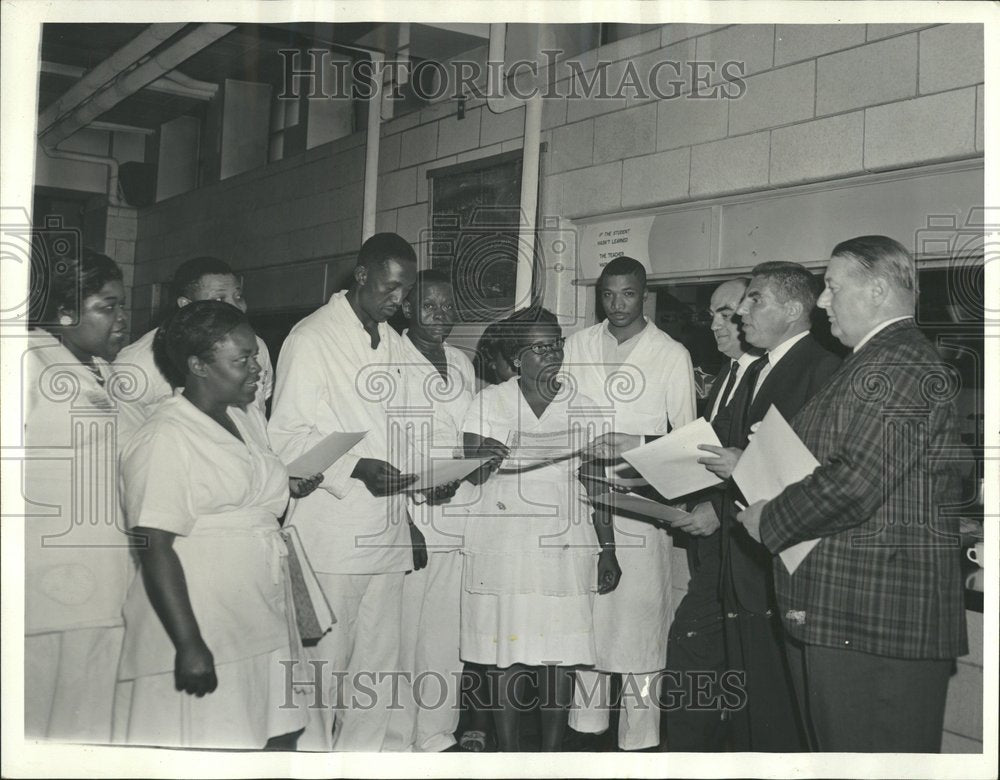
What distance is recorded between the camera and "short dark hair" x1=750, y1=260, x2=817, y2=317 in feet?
8.11

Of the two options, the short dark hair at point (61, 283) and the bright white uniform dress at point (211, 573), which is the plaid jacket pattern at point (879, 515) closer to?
the bright white uniform dress at point (211, 573)

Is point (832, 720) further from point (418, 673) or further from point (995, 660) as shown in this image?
point (418, 673)

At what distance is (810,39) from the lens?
2.57 meters

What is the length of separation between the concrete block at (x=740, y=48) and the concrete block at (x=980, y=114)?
61 centimetres

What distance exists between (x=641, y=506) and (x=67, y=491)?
5.45 feet

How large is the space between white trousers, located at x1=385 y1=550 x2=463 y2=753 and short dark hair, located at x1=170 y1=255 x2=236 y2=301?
1155 mm

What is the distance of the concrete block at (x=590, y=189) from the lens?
3.00 metres

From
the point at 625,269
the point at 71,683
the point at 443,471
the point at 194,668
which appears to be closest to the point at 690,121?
the point at 625,269

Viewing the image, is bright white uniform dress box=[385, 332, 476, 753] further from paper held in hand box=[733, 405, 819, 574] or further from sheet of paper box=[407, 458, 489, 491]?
paper held in hand box=[733, 405, 819, 574]

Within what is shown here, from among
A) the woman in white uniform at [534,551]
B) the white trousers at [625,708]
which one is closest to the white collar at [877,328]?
the woman in white uniform at [534,551]

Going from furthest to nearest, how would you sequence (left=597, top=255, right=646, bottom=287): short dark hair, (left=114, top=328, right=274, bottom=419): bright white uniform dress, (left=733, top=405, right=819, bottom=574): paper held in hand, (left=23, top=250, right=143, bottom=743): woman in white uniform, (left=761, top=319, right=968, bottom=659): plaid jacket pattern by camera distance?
1. (left=597, top=255, right=646, bottom=287): short dark hair
2. (left=114, top=328, right=274, bottom=419): bright white uniform dress
3. (left=23, top=250, right=143, bottom=743): woman in white uniform
4. (left=733, top=405, right=819, bottom=574): paper held in hand
5. (left=761, top=319, right=968, bottom=659): plaid jacket pattern

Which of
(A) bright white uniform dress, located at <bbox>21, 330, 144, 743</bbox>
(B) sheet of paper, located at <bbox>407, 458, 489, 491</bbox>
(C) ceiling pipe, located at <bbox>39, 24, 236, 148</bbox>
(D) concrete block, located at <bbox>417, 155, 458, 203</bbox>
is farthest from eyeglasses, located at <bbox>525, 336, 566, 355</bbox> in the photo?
(C) ceiling pipe, located at <bbox>39, 24, 236, 148</bbox>

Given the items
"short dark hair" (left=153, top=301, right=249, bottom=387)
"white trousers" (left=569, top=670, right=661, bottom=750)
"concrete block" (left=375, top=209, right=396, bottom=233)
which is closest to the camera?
"short dark hair" (left=153, top=301, right=249, bottom=387)

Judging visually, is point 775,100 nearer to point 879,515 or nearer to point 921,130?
point 921,130
